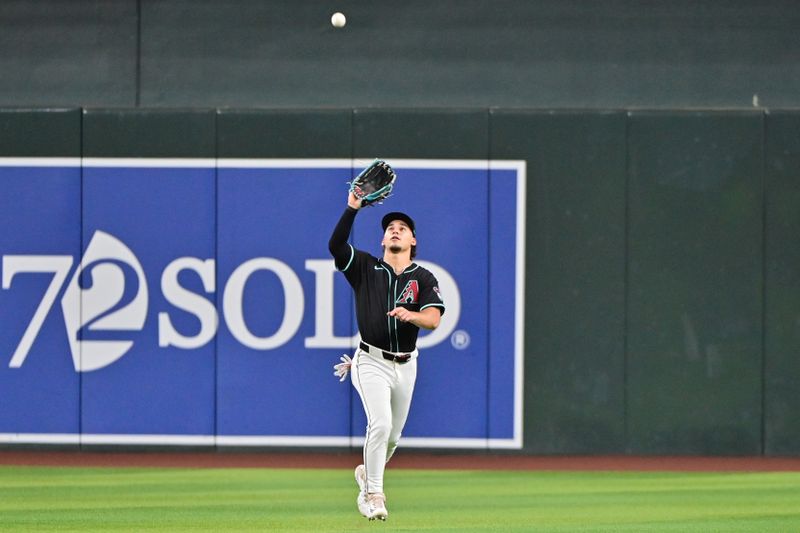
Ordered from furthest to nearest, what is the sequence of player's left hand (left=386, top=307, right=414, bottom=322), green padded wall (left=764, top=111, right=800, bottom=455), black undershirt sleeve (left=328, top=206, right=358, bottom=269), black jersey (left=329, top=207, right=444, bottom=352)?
green padded wall (left=764, top=111, right=800, bottom=455) < black jersey (left=329, top=207, right=444, bottom=352) < black undershirt sleeve (left=328, top=206, right=358, bottom=269) < player's left hand (left=386, top=307, right=414, bottom=322)

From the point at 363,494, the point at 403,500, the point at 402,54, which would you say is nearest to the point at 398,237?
the point at 363,494

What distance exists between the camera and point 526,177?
452 inches

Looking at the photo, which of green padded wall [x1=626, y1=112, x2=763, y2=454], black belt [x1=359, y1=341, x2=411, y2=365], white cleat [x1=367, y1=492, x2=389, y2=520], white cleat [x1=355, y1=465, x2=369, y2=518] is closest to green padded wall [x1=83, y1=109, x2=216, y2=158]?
green padded wall [x1=626, y1=112, x2=763, y2=454]

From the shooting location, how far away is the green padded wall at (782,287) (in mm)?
11438

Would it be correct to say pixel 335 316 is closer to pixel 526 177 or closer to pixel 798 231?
pixel 526 177

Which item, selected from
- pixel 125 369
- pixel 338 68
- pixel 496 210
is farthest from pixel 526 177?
pixel 125 369

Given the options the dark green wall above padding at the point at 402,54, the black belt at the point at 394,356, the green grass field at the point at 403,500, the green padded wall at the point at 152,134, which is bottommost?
the green grass field at the point at 403,500

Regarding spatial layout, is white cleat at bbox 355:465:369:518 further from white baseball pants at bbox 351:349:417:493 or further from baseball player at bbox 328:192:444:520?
white baseball pants at bbox 351:349:417:493

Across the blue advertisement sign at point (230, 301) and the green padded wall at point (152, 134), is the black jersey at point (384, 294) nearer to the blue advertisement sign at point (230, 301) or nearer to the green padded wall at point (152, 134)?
the blue advertisement sign at point (230, 301)

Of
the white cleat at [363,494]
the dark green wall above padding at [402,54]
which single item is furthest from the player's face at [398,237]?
the dark green wall above padding at [402,54]

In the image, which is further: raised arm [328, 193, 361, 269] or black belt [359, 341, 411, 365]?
black belt [359, 341, 411, 365]

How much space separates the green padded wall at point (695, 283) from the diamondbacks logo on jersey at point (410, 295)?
349 cm

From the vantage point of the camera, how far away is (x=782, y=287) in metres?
11.5

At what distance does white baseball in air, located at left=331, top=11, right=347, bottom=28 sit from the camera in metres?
11.6
